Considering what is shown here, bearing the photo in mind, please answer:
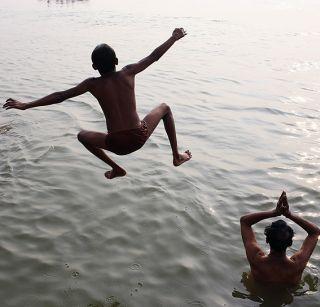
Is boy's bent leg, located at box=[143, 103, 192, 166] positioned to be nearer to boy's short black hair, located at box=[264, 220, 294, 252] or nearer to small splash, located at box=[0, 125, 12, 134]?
boy's short black hair, located at box=[264, 220, 294, 252]

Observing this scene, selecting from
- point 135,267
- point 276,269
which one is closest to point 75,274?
A: point 135,267

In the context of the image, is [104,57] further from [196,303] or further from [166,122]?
[196,303]

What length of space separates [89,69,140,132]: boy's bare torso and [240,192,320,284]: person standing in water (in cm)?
213

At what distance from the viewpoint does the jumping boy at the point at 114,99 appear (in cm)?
557

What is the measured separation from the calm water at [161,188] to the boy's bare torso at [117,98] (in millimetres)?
2144

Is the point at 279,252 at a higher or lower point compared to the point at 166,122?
lower

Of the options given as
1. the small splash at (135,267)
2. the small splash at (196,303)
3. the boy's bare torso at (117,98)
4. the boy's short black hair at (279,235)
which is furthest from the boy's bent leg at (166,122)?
the small splash at (196,303)

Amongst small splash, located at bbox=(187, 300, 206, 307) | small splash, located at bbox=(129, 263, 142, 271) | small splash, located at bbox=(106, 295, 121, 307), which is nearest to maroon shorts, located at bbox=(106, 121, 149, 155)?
small splash, located at bbox=(129, 263, 142, 271)

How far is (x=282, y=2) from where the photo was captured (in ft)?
177

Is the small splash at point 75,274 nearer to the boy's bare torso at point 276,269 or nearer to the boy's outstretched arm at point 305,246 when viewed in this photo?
the boy's bare torso at point 276,269

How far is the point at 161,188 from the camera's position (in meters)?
8.88

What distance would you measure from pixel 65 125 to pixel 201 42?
53.9 ft

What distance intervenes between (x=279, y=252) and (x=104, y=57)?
328cm

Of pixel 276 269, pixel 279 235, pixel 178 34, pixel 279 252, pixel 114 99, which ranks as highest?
pixel 178 34
